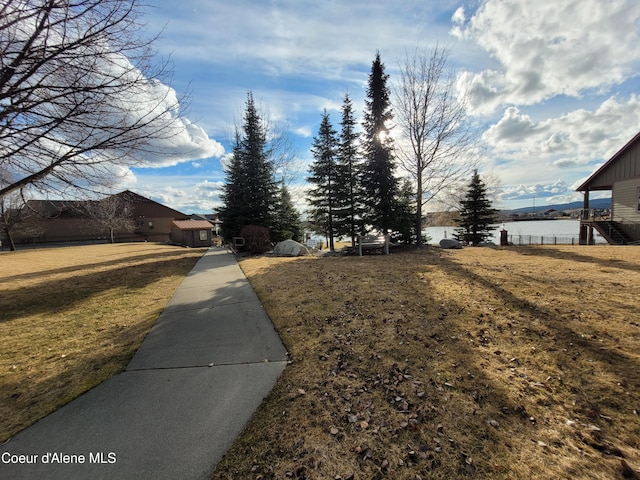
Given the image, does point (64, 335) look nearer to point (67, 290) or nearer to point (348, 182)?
point (67, 290)

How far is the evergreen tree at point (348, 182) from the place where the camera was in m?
17.6

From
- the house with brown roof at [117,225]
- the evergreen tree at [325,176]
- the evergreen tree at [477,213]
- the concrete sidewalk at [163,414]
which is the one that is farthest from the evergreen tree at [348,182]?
the house with brown roof at [117,225]

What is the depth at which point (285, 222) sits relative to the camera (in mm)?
18422

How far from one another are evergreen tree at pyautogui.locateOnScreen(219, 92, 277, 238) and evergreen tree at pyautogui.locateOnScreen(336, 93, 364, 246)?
4.63m

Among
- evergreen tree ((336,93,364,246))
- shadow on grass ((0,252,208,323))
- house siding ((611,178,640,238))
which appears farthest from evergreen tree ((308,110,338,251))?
house siding ((611,178,640,238))

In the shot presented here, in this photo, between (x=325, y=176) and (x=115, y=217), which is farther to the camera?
(x=115, y=217)

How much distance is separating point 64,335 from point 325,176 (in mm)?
16358

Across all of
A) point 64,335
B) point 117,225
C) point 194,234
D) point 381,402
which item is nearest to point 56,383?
point 64,335

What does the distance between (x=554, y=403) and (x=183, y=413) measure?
3.65 m

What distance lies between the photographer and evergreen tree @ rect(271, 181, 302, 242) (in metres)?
18.4

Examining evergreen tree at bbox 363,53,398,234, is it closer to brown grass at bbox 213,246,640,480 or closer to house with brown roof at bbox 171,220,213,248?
brown grass at bbox 213,246,640,480

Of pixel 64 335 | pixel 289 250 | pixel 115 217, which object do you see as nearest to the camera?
pixel 64 335

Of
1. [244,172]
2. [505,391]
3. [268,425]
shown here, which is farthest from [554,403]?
[244,172]

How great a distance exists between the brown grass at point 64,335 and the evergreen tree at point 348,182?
11237 mm
